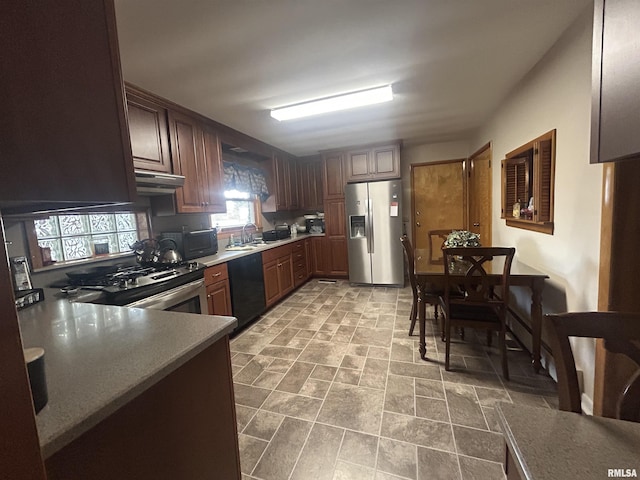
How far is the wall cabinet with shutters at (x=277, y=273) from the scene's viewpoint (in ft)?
11.4

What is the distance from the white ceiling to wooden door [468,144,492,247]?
97 centimetres

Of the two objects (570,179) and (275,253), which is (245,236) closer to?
(275,253)

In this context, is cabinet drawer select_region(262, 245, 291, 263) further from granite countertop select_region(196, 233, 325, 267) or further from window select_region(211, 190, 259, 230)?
window select_region(211, 190, 259, 230)

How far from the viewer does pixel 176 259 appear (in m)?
2.40

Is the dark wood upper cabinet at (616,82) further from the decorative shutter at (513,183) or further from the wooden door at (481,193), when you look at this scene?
the wooden door at (481,193)

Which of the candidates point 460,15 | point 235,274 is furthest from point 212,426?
point 460,15

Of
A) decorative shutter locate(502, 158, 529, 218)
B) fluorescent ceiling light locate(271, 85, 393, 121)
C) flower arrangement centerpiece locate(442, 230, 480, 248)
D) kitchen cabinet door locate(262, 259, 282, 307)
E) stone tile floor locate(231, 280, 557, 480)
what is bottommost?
stone tile floor locate(231, 280, 557, 480)

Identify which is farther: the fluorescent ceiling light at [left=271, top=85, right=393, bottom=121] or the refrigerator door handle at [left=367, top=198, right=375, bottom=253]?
the refrigerator door handle at [left=367, top=198, right=375, bottom=253]

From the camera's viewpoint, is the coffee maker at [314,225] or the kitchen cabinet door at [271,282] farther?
the coffee maker at [314,225]

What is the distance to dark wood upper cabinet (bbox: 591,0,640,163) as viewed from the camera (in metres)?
0.60

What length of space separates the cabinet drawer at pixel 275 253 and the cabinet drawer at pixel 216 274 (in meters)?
0.71

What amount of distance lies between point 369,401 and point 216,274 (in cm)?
174

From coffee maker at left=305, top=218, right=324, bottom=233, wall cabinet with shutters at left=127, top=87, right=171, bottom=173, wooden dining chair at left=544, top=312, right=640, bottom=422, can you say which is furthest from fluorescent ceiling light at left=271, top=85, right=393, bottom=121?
coffee maker at left=305, top=218, right=324, bottom=233

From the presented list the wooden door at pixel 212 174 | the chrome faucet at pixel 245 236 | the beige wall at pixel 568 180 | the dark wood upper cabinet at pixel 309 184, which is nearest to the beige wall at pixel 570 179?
the beige wall at pixel 568 180
